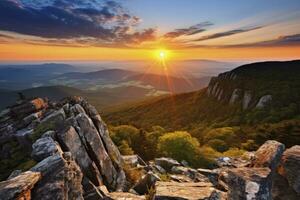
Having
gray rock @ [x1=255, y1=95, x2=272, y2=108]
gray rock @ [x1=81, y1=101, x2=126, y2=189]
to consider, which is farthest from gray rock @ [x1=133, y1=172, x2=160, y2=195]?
gray rock @ [x1=255, y1=95, x2=272, y2=108]

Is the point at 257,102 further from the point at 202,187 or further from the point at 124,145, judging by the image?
the point at 202,187

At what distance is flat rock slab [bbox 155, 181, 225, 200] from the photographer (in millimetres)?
14755

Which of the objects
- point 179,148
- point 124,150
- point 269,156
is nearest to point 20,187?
point 269,156

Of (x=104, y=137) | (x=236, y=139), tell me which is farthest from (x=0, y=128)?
(x=236, y=139)

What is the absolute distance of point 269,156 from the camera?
14656mm

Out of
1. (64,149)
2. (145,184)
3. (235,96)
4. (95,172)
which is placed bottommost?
(235,96)

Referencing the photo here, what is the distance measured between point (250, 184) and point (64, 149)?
15836 millimetres

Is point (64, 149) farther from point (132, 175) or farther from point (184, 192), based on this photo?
point (184, 192)

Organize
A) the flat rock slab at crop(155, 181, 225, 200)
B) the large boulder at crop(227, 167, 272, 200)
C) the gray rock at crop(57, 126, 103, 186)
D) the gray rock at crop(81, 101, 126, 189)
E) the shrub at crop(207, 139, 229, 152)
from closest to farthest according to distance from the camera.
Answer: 1. the large boulder at crop(227, 167, 272, 200)
2. the flat rock slab at crop(155, 181, 225, 200)
3. the gray rock at crop(57, 126, 103, 186)
4. the gray rock at crop(81, 101, 126, 189)
5. the shrub at crop(207, 139, 229, 152)

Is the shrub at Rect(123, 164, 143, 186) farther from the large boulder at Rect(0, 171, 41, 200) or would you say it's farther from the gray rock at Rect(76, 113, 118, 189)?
the large boulder at Rect(0, 171, 41, 200)

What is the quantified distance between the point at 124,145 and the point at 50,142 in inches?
937

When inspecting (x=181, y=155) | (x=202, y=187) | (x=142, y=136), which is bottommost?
(x=181, y=155)

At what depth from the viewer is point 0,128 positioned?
33.6 m

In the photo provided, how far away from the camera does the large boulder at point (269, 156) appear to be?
14.3m
